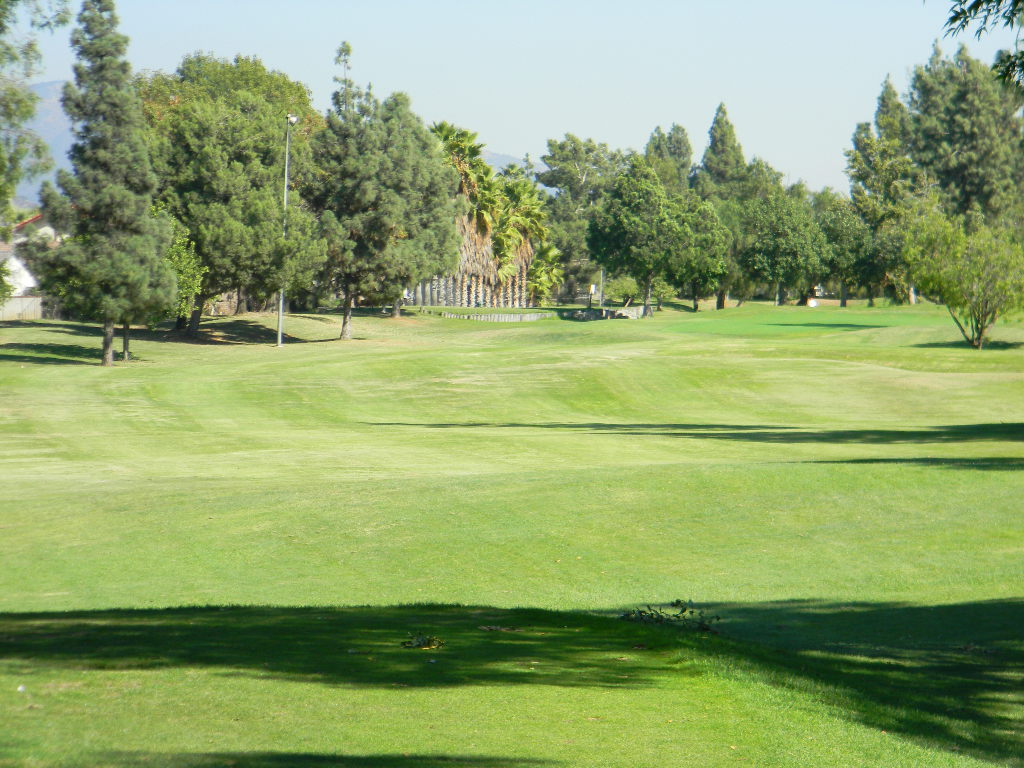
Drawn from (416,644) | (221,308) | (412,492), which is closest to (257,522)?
(412,492)

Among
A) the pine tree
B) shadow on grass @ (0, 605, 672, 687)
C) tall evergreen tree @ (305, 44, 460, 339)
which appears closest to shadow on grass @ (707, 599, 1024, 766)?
shadow on grass @ (0, 605, 672, 687)

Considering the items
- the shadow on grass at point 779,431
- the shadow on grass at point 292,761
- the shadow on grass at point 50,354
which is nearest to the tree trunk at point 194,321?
the shadow on grass at point 50,354

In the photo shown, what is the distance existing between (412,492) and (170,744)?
13.3 meters

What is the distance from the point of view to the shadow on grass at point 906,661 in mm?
8320

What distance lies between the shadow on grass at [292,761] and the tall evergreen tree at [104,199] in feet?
171

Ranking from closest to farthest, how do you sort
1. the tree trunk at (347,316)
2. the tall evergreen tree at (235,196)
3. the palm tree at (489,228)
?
1. the tall evergreen tree at (235,196)
2. the tree trunk at (347,316)
3. the palm tree at (489,228)

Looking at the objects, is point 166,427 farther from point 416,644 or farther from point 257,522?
point 416,644

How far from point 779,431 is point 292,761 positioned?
28859 mm

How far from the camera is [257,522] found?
17625mm

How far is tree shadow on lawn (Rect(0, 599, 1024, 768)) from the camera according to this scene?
846 cm

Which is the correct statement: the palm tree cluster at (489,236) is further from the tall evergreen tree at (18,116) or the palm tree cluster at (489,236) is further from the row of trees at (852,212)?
the tall evergreen tree at (18,116)

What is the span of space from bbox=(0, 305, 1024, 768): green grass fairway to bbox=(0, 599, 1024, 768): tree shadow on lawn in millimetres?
43

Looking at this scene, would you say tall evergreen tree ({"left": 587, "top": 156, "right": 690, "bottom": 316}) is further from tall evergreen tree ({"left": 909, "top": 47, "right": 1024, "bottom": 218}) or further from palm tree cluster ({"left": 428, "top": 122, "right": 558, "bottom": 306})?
tall evergreen tree ({"left": 909, "top": 47, "right": 1024, "bottom": 218})

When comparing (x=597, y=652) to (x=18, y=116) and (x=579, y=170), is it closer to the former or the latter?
(x=18, y=116)
